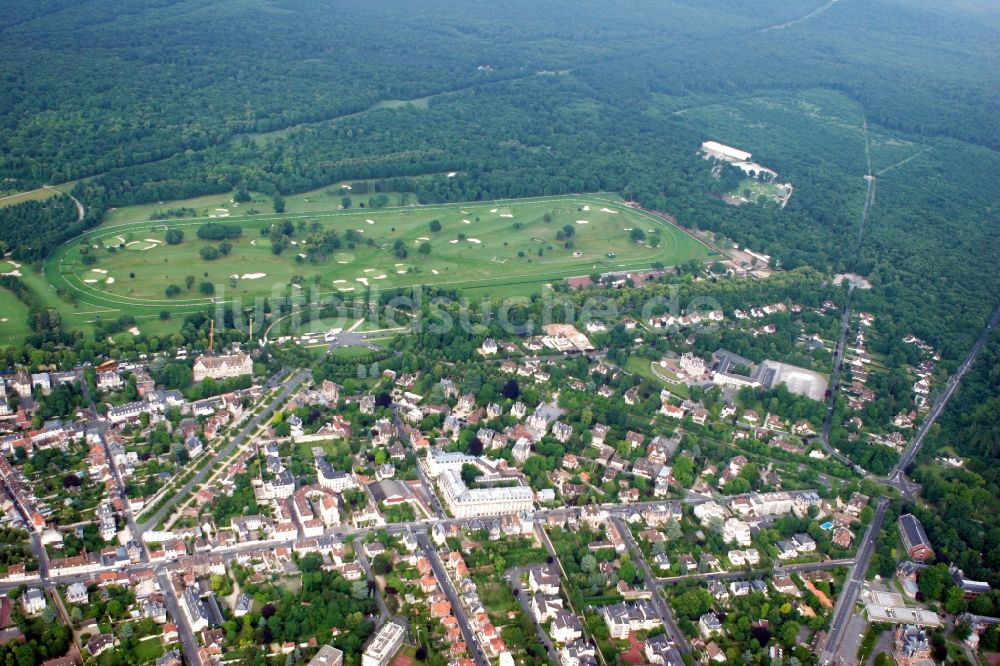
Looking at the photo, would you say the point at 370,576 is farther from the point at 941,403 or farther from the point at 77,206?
the point at 77,206

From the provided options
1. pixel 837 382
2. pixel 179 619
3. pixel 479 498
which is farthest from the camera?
pixel 837 382

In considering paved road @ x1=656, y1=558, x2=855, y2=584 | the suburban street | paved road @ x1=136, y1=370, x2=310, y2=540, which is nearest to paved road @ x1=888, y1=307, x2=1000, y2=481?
paved road @ x1=656, y1=558, x2=855, y2=584

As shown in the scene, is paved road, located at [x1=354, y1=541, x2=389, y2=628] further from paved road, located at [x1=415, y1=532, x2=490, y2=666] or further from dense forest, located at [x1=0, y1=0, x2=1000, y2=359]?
dense forest, located at [x1=0, y1=0, x2=1000, y2=359]

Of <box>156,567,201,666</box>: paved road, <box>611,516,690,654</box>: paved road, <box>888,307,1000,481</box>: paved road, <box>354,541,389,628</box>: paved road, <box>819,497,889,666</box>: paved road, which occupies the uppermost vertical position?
<box>156,567,201,666</box>: paved road

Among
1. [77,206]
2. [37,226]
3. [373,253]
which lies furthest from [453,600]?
[77,206]

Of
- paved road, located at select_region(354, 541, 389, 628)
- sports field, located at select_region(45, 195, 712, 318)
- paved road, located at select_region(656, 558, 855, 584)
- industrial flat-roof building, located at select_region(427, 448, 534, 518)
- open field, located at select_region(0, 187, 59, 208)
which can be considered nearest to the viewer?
paved road, located at select_region(354, 541, 389, 628)

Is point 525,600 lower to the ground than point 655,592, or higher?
higher
